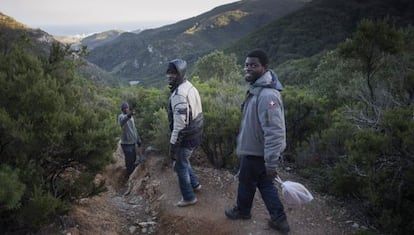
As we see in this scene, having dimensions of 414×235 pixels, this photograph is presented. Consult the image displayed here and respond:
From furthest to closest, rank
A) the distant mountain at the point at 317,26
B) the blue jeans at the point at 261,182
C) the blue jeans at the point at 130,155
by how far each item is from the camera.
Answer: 1. the distant mountain at the point at 317,26
2. the blue jeans at the point at 130,155
3. the blue jeans at the point at 261,182

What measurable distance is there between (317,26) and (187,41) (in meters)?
64.7

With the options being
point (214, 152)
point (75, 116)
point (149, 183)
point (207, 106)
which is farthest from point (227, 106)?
point (75, 116)

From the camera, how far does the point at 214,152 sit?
22.3 ft

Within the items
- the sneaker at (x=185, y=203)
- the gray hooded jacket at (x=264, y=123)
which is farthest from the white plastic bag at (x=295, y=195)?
the sneaker at (x=185, y=203)

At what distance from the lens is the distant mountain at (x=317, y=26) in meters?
61.3

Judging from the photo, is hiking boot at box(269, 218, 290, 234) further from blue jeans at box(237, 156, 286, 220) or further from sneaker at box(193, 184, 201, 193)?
sneaker at box(193, 184, 201, 193)

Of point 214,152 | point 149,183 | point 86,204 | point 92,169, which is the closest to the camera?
point 92,169

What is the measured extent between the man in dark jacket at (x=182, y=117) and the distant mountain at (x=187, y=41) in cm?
9729

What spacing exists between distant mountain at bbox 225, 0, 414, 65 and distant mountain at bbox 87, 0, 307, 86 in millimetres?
31654

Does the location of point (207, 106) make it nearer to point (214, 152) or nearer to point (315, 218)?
point (214, 152)

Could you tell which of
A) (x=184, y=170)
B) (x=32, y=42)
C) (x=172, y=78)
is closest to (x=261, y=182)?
(x=184, y=170)

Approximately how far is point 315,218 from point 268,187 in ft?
3.53

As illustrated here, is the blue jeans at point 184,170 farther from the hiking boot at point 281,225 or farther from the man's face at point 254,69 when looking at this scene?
the man's face at point 254,69

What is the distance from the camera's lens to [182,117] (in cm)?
436
